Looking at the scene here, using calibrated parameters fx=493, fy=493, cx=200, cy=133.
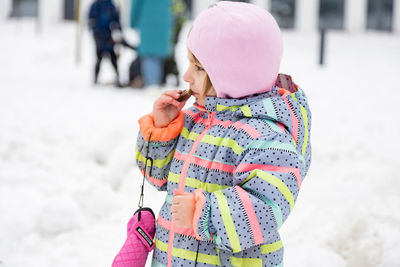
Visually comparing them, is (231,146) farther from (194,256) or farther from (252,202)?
(194,256)

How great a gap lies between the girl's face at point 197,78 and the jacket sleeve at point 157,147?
11 cm

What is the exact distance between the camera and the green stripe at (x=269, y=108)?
60.0 inches

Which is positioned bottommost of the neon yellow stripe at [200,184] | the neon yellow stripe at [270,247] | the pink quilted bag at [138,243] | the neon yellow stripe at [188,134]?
the pink quilted bag at [138,243]

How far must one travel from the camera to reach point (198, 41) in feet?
5.17

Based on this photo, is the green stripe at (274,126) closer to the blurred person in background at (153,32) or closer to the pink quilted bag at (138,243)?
the pink quilted bag at (138,243)

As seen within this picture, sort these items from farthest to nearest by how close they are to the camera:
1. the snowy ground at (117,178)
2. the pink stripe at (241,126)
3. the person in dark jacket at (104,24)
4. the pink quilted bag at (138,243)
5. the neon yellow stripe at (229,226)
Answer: the person in dark jacket at (104,24) → the snowy ground at (117,178) → the pink quilted bag at (138,243) → the pink stripe at (241,126) → the neon yellow stripe at (229,226)

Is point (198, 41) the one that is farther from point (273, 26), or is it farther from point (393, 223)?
point (393, 223)

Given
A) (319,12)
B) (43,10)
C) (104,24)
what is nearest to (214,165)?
(104,24)

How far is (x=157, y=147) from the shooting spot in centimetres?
173

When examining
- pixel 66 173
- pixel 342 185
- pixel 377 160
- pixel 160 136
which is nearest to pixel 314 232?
pixel 342 185

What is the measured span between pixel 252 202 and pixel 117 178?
9.50 feet

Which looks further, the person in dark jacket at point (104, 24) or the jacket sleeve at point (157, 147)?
the person in dark jacket at point (104, 24)

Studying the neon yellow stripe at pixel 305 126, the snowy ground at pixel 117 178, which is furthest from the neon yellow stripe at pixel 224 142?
the snowy ground at pixel 117 178

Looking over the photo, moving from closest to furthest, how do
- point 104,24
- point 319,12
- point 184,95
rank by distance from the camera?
point 184,95 < point 104,24 < point 319,12
